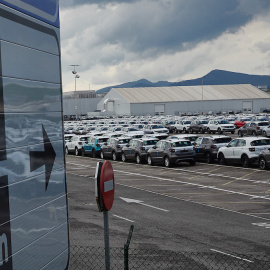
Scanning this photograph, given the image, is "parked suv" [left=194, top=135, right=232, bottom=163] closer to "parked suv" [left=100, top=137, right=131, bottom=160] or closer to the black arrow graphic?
"parked suv" [left=100, top=137, right=131, bottom=160]

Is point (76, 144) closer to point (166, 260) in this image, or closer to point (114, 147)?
point (114, 147)

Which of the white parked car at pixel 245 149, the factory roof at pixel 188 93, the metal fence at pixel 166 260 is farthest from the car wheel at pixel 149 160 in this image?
the factory roof at pixel 188 93

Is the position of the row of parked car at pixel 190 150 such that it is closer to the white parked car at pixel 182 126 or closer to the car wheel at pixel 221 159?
the car wheel at pixel 221 159

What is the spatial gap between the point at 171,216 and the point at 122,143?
72.8 feet

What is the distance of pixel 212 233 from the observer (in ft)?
45.3

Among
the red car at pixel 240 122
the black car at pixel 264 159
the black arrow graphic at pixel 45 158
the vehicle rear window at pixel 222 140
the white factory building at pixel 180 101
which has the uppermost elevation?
the white factory building at pixel 180 101

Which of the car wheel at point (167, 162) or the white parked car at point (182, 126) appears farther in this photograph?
the white parked car at point (182, 126)

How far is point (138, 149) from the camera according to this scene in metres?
35.3

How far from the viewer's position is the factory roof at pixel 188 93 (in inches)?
4929

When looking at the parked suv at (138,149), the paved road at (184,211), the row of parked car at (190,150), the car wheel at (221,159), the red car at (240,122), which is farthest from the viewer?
the red car at (240,122)

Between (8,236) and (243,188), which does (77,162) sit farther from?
(8,236)

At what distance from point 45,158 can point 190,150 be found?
27583 millimetres

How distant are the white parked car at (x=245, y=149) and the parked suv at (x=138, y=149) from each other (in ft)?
20.0

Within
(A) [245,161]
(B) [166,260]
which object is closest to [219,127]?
(A) [245,161]
